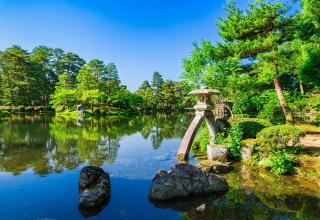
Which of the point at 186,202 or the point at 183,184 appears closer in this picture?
the point at 186,202

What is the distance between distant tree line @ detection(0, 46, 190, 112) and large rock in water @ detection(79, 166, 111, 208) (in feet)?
124

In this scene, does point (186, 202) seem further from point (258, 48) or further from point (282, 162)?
point (258, 48)

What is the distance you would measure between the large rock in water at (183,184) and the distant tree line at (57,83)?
126 ft

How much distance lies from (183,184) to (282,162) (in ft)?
14.5

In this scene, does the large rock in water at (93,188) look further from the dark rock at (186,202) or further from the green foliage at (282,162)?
the green foliage at (282,162)

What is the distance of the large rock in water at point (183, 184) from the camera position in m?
7.62

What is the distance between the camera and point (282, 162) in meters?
9.64

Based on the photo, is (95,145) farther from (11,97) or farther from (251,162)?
(11,97)

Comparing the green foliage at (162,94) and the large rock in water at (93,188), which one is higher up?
the green foliage at (162,94)

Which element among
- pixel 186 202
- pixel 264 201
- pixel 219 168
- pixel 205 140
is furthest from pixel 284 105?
pixel 186 202

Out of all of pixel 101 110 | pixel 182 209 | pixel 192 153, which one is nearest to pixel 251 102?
pixel 192 153

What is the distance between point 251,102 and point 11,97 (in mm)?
46537

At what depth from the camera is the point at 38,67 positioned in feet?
179

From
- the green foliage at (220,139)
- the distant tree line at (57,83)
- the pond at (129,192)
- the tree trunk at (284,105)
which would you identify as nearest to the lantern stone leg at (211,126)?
the green foliage at (220,139)
